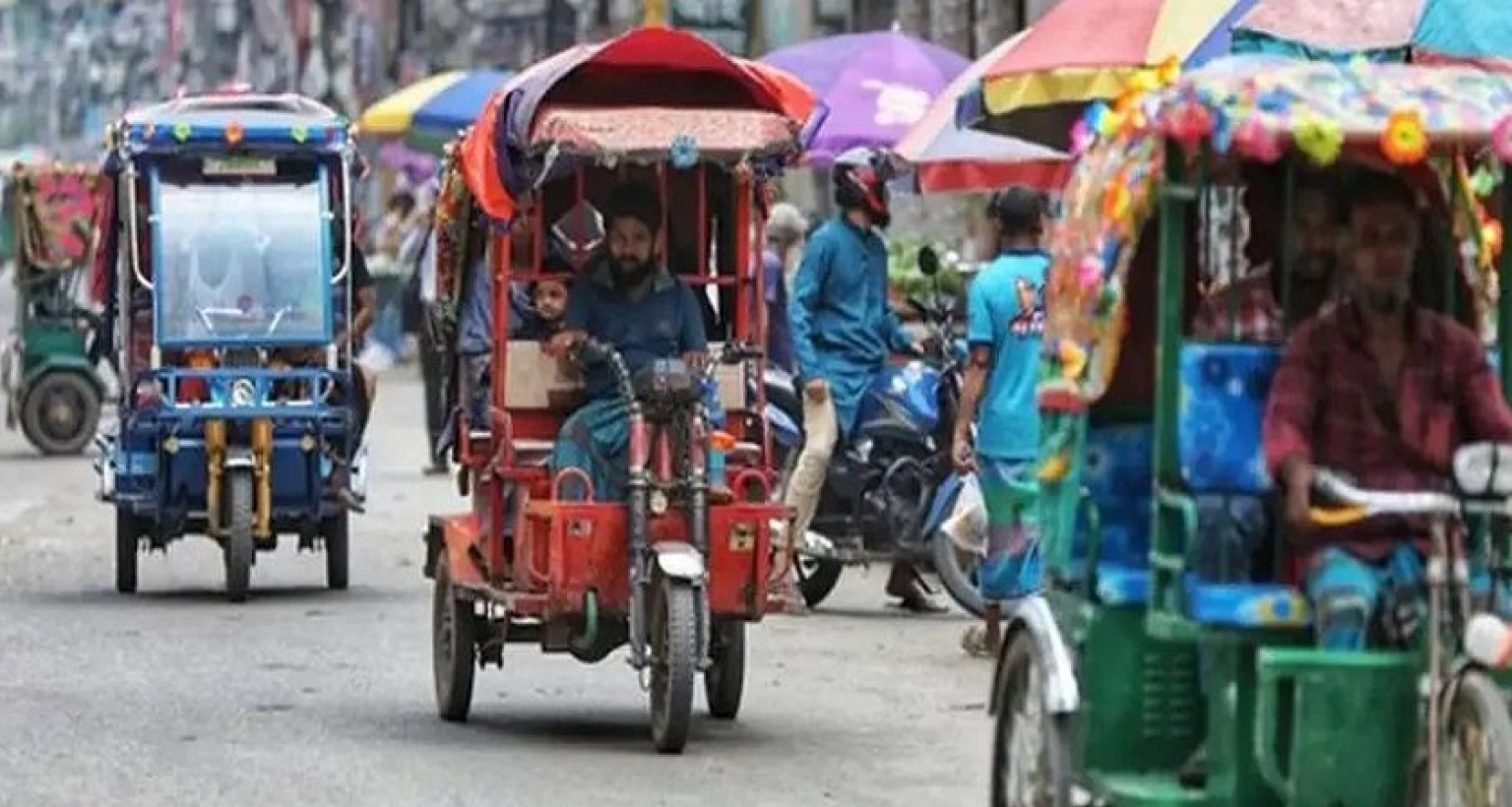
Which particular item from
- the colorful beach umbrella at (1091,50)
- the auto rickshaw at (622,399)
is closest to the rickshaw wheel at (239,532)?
the colorful beach umbrella at (1091,50)

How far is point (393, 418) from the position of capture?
125 feet

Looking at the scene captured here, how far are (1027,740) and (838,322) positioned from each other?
886 cm

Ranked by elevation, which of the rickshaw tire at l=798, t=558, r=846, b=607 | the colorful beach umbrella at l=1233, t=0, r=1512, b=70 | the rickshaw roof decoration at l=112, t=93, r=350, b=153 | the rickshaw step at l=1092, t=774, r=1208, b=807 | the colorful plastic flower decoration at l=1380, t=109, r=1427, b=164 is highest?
the colorful beach umbrella at l=1233, t=0, r=1512, b=70

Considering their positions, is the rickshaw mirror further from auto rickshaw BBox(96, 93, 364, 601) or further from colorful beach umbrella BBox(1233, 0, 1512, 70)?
auto rickshaw BBox(96, 93, 364, 601)

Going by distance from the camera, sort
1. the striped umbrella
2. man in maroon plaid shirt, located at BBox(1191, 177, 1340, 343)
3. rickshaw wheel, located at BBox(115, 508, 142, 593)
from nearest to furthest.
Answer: man in maroon plaid shirt, located at BBox(1191, 177, 1340, 343), rickshaw wheel, located at BBox(115, 508, 142, 593), the striped umbrella

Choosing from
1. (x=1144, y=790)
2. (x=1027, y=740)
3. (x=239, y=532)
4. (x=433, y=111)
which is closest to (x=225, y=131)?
(x=239, y=532)

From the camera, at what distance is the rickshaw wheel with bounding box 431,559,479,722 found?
1431 centimetres

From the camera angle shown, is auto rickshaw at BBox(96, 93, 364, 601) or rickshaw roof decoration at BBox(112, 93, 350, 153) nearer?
auto rickshaw at BBox(96, 93, 364, 601)

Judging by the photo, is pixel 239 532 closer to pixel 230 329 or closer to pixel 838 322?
pixel 230 329

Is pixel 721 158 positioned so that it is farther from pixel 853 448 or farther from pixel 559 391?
pixel 853 448

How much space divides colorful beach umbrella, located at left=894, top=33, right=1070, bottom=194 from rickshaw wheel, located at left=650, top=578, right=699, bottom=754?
6.88m

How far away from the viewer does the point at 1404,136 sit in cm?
889

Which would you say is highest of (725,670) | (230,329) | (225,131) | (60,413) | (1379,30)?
(1379,30)

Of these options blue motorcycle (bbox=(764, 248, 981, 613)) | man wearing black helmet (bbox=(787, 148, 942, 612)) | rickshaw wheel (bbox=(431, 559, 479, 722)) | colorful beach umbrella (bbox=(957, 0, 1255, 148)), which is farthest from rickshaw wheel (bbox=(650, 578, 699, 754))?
blue motorcycle (bbox=(764, 248, 981, 613))
